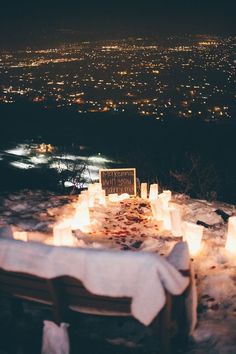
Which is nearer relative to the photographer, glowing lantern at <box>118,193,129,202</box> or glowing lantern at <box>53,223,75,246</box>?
glowing lantern at <box>53,223,75,246</box>

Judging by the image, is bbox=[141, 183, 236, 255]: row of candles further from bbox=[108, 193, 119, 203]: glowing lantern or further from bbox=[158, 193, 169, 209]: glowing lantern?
bbox=[108, 193, 119, 203]: glowing lantern

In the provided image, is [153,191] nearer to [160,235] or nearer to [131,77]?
[160,235]

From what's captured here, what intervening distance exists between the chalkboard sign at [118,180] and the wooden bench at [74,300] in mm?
5136

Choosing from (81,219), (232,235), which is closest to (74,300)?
(232,235)

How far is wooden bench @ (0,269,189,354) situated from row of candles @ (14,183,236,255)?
2114 mm

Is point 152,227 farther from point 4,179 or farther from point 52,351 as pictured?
point 4,179

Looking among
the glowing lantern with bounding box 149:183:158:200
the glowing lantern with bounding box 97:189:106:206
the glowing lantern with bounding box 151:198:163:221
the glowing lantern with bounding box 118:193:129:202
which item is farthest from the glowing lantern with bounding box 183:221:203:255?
the glowing lantern with bounding box 118:193:129:202

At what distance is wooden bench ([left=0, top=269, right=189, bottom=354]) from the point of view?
3.52 meters

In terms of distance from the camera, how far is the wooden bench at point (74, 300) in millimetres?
3520

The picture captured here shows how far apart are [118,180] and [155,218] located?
166 centimetres

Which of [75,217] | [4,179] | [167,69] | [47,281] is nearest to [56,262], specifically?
[47,281]

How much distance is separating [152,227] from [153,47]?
3415 inches

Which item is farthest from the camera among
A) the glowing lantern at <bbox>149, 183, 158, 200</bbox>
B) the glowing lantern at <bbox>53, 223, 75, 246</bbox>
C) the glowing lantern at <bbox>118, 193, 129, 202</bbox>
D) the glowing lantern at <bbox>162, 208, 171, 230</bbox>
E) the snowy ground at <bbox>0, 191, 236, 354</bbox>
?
the glowing lantern at <bbox>118, 193, 129, 202</bbox>

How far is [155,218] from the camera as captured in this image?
7707 mm
